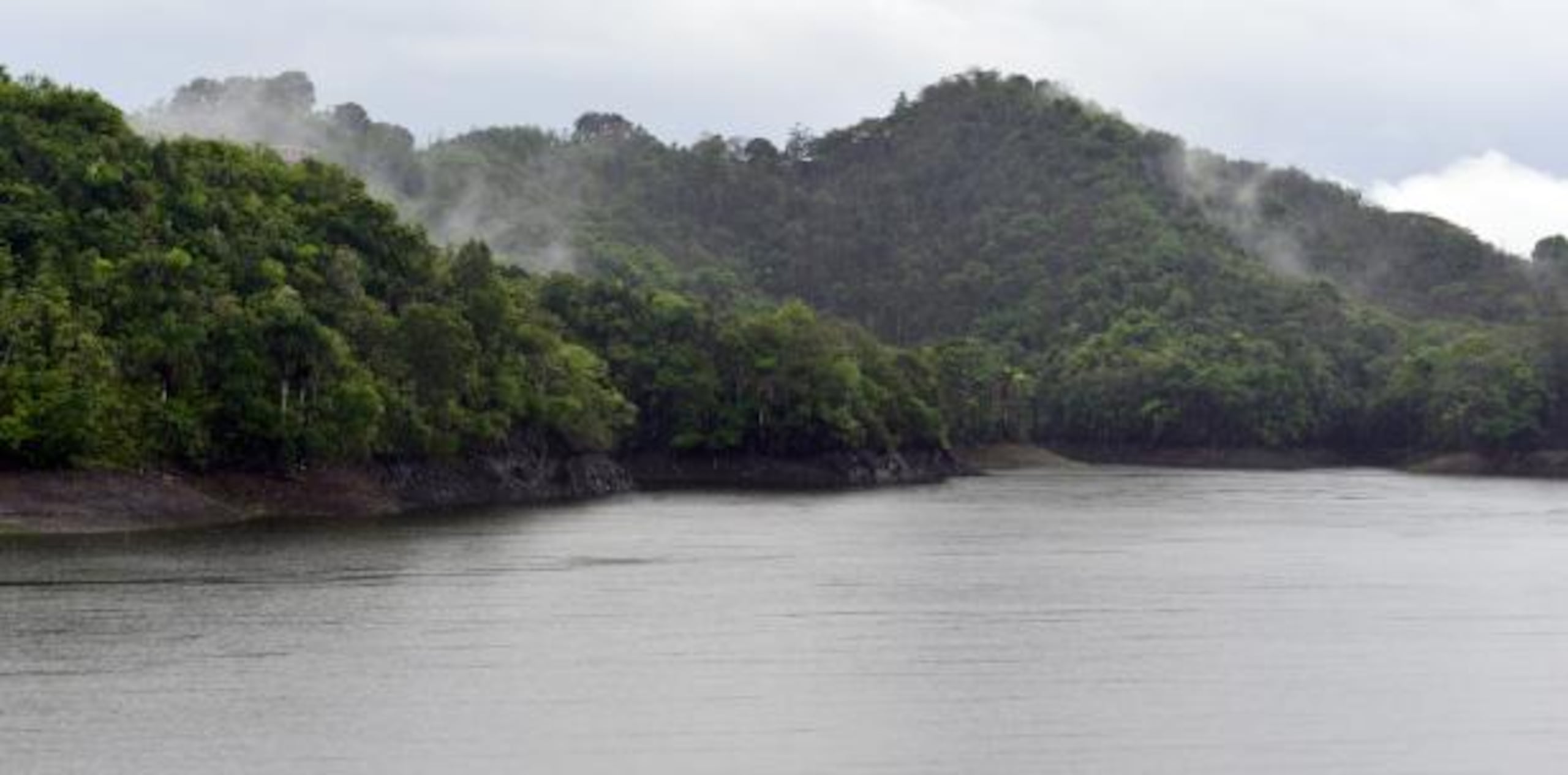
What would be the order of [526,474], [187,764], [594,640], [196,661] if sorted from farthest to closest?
[526,474]
[594,640]
[196,661]
[187,764]

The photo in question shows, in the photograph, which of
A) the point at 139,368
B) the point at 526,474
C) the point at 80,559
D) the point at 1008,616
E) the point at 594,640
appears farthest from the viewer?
the point at 526,474

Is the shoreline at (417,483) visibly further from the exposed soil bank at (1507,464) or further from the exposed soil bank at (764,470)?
the exposed soil bank at (1507,464)

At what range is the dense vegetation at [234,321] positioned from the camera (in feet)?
298

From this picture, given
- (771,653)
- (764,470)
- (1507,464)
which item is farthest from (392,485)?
(1507,464)

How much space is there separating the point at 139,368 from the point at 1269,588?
177 feet

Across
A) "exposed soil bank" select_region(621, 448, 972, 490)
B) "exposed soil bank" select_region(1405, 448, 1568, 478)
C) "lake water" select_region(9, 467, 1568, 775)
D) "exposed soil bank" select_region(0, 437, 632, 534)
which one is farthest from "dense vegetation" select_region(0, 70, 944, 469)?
"exposed soil bank" select_region(1405, 448, 1568, 478)

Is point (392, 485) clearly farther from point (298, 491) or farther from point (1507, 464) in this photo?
point (1507, 464)

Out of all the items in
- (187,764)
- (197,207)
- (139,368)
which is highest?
(197,207)

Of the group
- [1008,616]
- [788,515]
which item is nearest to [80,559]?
[1008,616]

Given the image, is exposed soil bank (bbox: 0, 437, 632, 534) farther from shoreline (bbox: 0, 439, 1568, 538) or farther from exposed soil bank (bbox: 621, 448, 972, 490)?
exposed soil bank (bbox: 621, 448, 972, 490)

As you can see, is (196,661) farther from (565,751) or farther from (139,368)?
(139,368)

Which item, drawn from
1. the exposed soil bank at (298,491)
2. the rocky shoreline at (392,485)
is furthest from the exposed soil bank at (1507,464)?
the exposed soil bank at (298,491)

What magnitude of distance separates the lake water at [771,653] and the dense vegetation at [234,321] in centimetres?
1107

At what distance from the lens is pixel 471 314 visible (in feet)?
409
